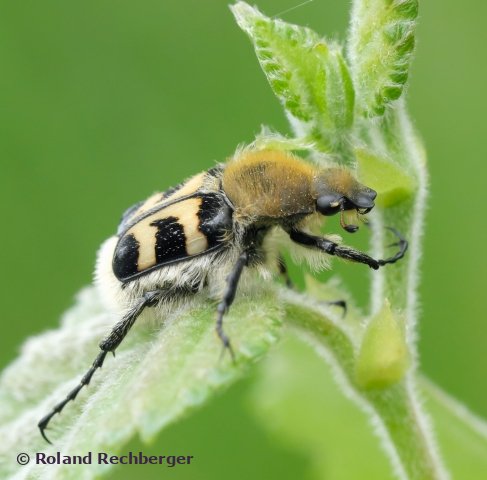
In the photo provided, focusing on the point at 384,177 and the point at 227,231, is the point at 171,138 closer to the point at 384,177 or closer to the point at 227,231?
the point at 227,231

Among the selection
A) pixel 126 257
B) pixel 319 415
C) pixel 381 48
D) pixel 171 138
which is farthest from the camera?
pixel 171 138

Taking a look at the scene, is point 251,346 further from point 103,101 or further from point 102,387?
point 103,101

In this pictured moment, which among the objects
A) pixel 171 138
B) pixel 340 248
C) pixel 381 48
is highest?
pixel 381 48

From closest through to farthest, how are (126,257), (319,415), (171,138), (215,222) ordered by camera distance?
(215,222), (126,257), (319,415), (171,138)

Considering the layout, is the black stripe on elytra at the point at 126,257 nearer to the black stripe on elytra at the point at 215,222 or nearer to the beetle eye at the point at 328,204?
the black stripe on elytra at the point at 215,222

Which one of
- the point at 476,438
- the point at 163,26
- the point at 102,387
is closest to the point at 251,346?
the point at 102,387

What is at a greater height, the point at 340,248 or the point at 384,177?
the point at 384,177

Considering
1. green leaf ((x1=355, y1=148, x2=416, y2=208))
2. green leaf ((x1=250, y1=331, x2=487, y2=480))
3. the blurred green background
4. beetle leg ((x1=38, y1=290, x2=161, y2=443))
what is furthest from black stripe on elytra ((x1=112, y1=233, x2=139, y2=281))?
the blurred green background

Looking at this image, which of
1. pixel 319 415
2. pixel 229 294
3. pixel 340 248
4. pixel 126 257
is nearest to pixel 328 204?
pixel 340 248
